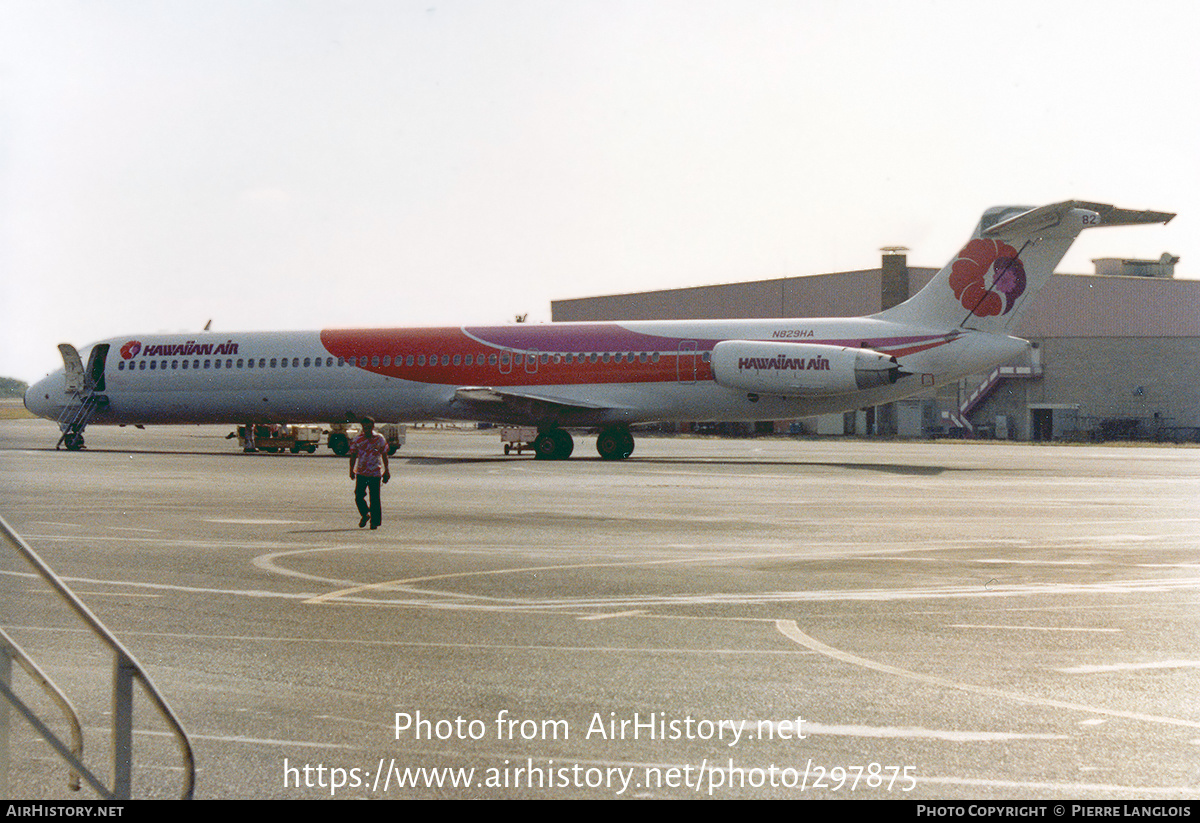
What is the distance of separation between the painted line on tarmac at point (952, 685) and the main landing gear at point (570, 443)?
30.2 m

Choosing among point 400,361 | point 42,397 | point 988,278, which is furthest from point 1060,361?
point 42,397

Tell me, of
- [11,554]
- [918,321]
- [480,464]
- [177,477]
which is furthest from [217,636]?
[918,321]

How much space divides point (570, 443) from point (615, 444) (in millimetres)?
1396

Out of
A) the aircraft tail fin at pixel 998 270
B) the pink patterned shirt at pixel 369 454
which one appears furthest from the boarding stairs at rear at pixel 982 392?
the pink patterned shirt at pixel 369 454

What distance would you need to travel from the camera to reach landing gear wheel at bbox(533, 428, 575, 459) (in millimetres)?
40469

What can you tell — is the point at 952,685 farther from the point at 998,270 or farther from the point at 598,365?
the point at 598,365

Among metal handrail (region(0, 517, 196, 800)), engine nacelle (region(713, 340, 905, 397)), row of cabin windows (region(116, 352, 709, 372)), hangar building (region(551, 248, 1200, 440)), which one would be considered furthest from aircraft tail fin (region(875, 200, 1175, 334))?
hangar building (region(551, 248, 1200, 440))

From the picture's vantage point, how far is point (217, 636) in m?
10.0

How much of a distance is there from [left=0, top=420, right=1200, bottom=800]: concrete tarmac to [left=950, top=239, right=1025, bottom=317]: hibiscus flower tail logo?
16436 mm

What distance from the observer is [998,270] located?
37156 millimetres

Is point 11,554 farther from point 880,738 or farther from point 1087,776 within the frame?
point 1087,776

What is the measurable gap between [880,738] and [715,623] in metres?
3.74

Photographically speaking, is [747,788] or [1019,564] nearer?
[747,788]
